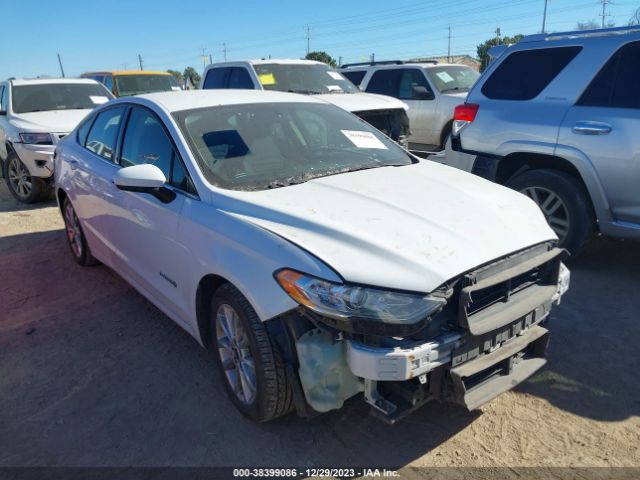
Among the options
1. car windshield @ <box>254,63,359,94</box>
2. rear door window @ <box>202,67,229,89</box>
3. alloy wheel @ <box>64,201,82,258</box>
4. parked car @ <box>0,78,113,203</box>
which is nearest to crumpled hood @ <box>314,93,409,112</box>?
car windshield @ <box>254,63,359,94</box>

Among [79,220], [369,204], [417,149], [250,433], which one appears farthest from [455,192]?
[417,149]

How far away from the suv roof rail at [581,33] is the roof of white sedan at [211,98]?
2524 millimetres

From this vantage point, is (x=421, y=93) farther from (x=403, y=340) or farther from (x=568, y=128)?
(x=403, y=340)

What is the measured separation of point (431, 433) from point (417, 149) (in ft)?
27.5

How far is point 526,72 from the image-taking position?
5.12 meters

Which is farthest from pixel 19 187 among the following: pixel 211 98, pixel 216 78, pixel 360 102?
pixel 211 98

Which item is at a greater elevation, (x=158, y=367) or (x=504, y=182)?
(x=504, y=182)

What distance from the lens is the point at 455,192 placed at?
10.2 feet

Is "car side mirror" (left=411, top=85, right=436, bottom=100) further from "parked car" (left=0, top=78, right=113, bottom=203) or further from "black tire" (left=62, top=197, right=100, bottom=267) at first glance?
"black tire" (left=62, top=197, right=100, bottom=267)

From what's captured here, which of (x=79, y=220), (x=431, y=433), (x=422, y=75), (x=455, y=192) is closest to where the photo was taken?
(x=431, y=433)

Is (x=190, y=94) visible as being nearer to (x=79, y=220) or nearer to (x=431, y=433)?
(x=79, y=220)

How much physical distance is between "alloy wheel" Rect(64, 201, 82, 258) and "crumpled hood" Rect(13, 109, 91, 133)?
3.20 meters

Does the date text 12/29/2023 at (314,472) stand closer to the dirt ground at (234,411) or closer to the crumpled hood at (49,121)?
the dirt ground at (234,411)

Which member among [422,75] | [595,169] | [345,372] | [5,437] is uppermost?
[422,75]
